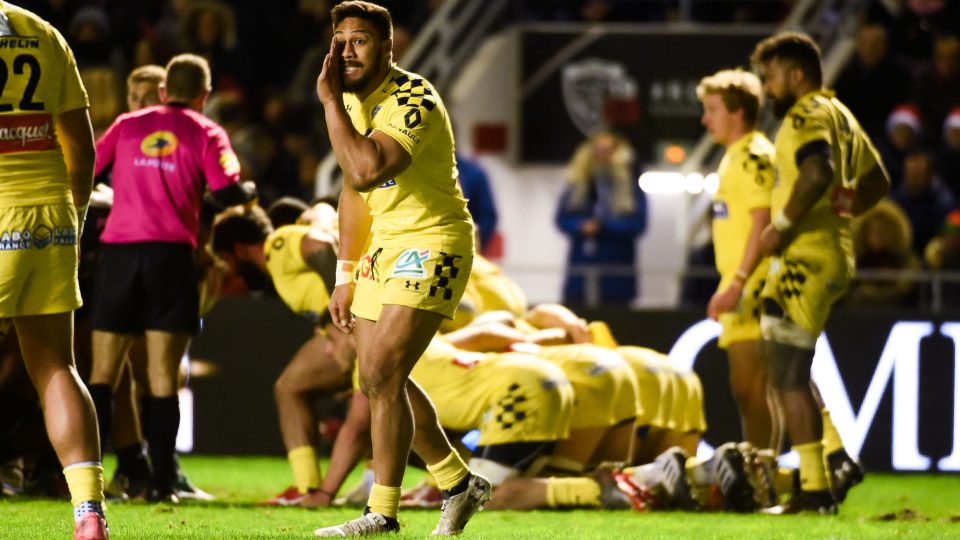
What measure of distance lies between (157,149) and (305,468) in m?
1.76

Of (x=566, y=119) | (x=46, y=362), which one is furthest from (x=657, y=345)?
(x=46, y=362)

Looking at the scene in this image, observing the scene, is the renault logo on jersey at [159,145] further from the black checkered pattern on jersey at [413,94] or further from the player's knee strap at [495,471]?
the black checkered pattern on jersey at [413,94]

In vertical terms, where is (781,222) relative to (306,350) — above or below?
above

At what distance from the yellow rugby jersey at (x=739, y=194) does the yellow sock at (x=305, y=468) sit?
2426 millimetres

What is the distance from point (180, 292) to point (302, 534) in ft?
6.91

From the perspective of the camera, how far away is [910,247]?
1268 centimetres

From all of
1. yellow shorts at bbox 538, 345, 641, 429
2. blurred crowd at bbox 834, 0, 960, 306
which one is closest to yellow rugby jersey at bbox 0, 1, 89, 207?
yellow shorts at bbox 538, 345, 641, 429

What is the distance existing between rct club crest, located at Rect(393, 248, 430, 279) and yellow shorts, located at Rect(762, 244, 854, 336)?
2.49 metres

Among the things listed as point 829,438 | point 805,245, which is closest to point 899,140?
point 829,438

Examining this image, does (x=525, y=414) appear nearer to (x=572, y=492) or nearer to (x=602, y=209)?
(x=572, y=492)

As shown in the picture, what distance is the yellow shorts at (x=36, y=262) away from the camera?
6.05 meters

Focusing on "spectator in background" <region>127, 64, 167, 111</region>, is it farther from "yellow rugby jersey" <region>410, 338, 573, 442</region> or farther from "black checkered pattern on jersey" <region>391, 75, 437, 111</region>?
"black checkered pattern on jersey" <region>391, 75, 437, 111</region>

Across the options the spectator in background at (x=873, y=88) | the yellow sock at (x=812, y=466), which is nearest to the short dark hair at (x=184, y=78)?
the yellow sock at (x=812, y=466)

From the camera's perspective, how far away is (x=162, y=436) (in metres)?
8.64
